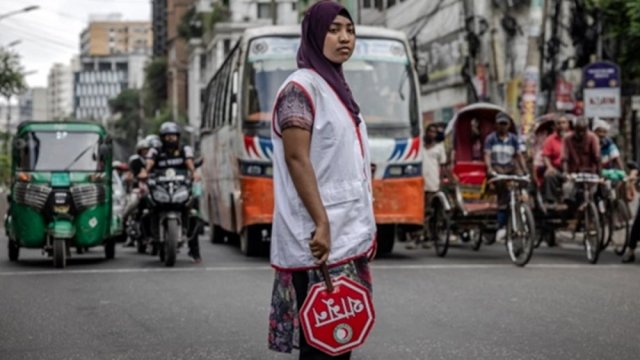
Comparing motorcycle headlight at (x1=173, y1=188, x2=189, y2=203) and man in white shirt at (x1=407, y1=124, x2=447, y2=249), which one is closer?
motorcycle headlight at (x1=173, y1=188, x2=189, y2=203)

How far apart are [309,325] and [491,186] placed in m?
12.2

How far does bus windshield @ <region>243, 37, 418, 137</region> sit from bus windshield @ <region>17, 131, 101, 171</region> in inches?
81.1

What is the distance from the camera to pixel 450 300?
443 inches

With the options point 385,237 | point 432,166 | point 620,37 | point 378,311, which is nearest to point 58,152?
point 385,237

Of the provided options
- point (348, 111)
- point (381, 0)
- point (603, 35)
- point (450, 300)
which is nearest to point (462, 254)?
point (450, 300)

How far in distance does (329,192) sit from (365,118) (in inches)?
485

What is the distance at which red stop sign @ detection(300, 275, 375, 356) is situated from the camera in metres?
4.90

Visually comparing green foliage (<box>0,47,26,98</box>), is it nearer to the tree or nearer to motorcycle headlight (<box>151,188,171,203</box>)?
the tree

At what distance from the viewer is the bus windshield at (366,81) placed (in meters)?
17.2

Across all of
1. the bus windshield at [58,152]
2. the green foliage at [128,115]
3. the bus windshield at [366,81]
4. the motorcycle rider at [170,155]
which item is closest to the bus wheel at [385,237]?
the bus windshield at [366,81]

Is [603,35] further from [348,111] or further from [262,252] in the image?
[348,111]

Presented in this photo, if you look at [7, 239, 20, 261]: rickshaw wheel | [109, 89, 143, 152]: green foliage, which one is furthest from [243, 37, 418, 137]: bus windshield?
[109, 89, 143, 152]: green foliage

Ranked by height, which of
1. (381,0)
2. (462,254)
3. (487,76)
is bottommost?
(462,254)

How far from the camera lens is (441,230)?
58.9ft
